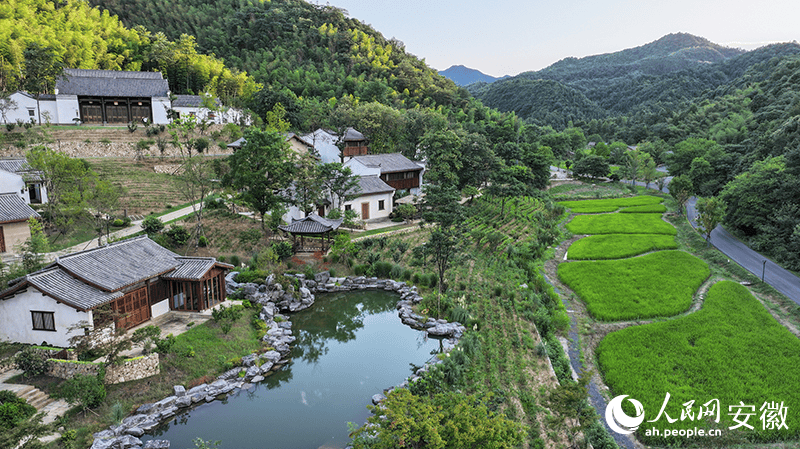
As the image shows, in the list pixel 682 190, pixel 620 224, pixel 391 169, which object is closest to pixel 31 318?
pixel 391 169

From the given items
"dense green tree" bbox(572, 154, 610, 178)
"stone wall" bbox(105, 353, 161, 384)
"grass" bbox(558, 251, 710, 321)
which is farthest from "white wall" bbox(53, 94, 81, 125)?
"dense green tree" bbox(572, 154, 610, 178)

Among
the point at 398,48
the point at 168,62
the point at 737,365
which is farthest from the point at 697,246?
the point at 398,48

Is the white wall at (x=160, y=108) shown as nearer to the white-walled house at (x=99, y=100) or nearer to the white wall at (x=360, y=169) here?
the white-walled house at (x=99, y=100)

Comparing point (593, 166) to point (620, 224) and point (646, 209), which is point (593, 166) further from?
point (620, 224)

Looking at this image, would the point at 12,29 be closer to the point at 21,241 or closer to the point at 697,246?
the point at 21,241

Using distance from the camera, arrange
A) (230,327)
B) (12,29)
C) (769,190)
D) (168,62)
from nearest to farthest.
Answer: (230,327)
(769,190)
(12,29)
(168,62)

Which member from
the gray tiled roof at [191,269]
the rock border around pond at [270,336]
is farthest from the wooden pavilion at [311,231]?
the gray tiled roof at [191,269]
